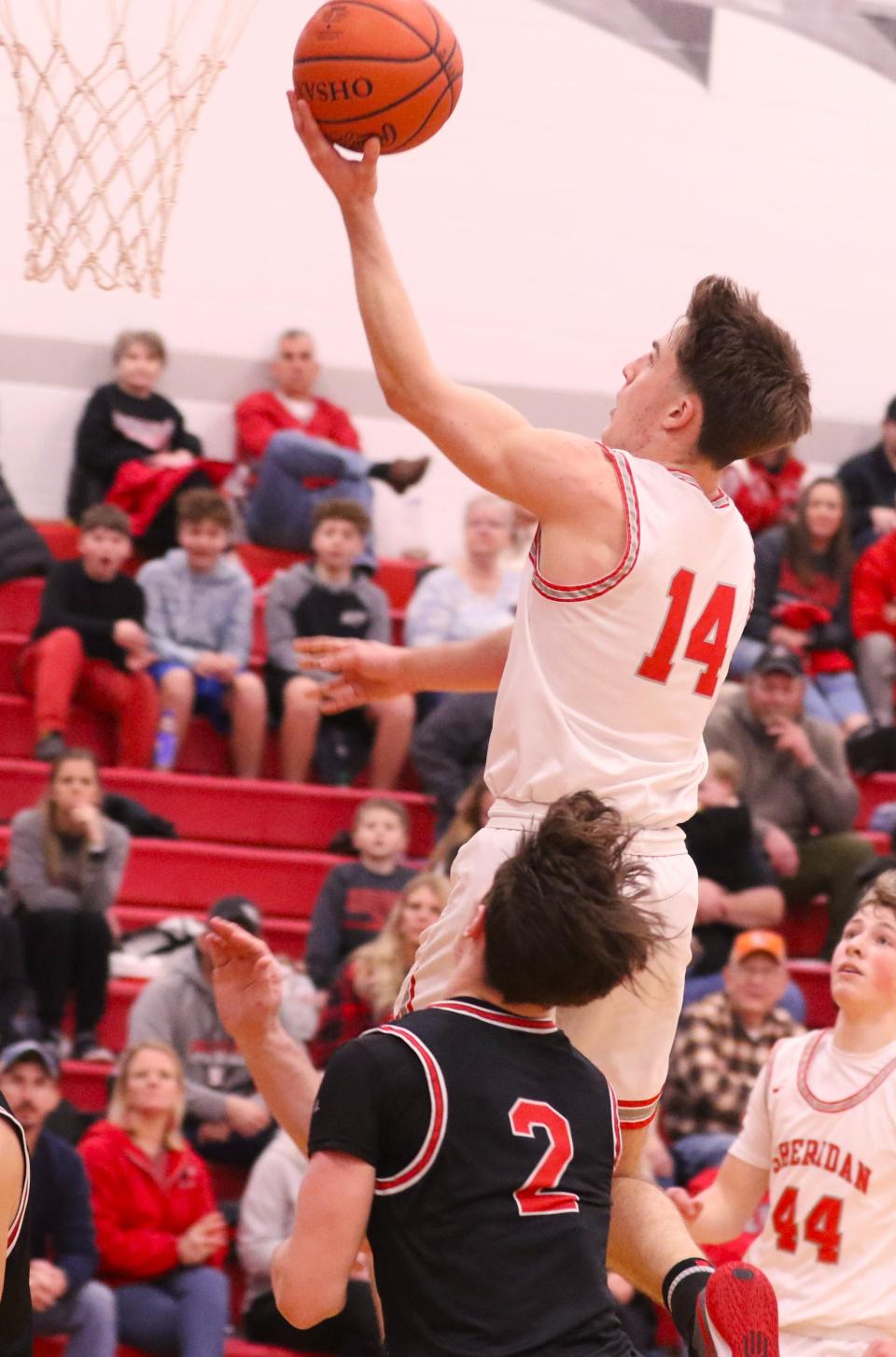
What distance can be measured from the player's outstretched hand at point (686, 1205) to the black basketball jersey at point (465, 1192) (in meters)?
1.52

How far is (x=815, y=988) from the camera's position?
8891mm

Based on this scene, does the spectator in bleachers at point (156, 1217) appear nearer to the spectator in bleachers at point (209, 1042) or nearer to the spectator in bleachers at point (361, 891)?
the spectator in bleachers at point (209, 1042)

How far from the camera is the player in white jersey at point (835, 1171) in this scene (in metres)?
4.43

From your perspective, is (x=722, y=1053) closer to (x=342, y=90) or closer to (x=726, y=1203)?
(x=726, y=1203)

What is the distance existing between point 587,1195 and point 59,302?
8728 millimetres

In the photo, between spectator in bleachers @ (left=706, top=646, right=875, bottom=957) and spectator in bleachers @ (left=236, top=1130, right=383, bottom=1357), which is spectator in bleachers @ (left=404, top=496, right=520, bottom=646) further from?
spectator in bleachers @ (left=236, top=1130, right=383, bottom=1357)

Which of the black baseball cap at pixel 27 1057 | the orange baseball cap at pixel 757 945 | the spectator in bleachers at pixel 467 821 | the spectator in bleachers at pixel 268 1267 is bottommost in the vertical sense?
the spectator in bleachers at pixel 268 1267

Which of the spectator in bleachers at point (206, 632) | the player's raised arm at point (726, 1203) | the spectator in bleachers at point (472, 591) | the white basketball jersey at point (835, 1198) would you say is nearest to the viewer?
the white basketball jersey at point (835, 1198)

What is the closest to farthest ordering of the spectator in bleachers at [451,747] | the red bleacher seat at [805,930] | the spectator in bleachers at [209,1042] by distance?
the spectator in bleachers at [209,1042] → the spectator in bleachers at [451,747] → the red bleacher seat at [805,930]

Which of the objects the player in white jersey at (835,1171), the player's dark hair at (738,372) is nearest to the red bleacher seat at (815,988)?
the player in white jersey at (835,1171)

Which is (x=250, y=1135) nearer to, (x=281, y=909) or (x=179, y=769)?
(x=281, y=909)

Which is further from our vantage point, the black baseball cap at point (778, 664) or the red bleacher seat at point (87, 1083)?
the black baseball cap at point (778, 664)

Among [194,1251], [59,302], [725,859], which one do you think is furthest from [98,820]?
[59,302]

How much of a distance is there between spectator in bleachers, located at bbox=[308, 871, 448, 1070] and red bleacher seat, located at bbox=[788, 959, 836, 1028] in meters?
2.24
